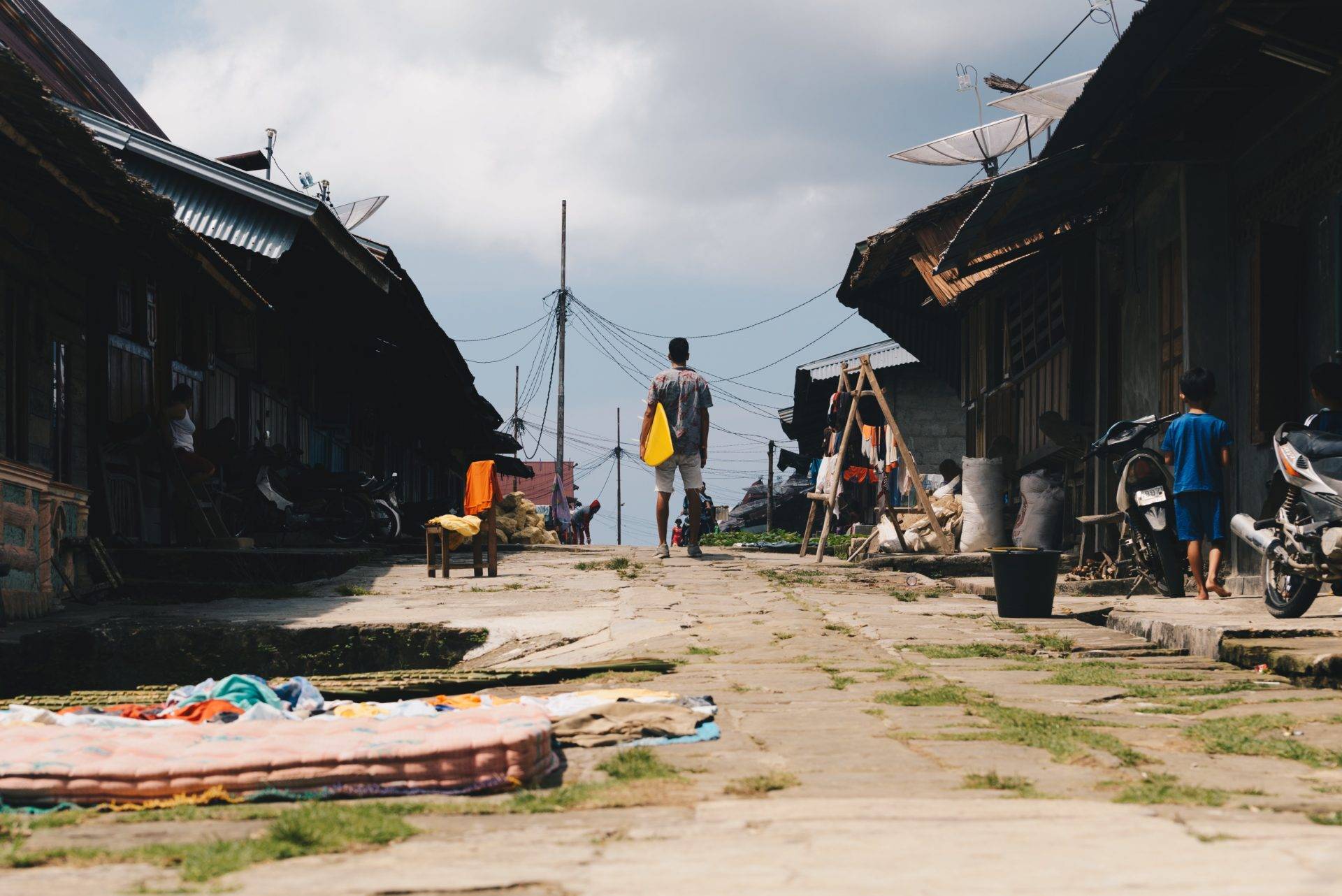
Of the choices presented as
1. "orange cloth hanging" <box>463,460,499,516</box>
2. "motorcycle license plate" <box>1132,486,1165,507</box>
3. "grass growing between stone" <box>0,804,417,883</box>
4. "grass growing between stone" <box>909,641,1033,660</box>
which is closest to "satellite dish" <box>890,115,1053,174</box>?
"orange cloth hanging" <box>463,460,499,516</box>

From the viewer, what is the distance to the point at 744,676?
5.34 meters

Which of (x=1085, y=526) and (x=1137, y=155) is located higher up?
(x=1137, y=155)

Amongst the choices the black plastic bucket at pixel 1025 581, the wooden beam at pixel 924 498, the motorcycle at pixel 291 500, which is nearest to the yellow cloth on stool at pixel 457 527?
the motorcycle at pixel 291 500

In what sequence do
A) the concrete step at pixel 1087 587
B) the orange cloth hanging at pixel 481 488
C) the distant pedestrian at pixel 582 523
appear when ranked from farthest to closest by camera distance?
the distant pedestrian at pixel 582 523, the orange cloth hanging at pixel 481 488, the concrete step at pixel 1087 587

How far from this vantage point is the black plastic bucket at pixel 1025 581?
7707 millimetres

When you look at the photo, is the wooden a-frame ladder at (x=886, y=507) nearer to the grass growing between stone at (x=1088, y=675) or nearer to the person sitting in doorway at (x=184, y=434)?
the person sitting in doorway at (x=184, y=434)

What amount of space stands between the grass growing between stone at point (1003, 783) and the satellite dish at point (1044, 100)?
9437mm

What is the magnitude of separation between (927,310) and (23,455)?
13000 mm

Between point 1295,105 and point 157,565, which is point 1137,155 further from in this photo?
point 157,565

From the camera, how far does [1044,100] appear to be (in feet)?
39.8

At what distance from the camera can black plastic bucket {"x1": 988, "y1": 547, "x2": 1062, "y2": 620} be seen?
7.71 meters

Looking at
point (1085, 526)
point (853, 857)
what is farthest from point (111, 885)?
point (1085, 526)

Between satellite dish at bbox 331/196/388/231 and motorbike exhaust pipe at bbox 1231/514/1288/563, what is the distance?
17436mm

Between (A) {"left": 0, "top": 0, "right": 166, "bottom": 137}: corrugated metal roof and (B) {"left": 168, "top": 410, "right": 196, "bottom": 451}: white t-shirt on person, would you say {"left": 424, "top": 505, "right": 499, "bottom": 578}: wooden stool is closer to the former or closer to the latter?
(B) {"left": 168, "top": 410, "right": 196, "bottom": 451}: white t-shirt on person
